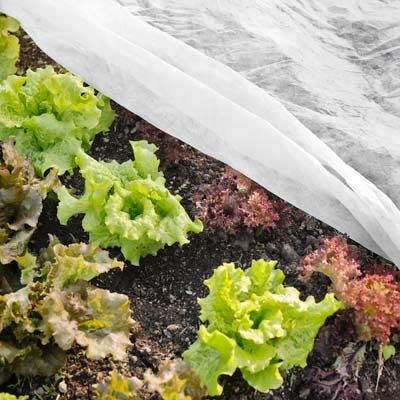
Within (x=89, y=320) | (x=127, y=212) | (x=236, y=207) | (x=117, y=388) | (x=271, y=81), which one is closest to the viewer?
(x=117, y=388)

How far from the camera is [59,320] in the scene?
8.34 ft

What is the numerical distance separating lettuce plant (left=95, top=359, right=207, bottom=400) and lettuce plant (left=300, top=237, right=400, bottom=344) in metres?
0.65

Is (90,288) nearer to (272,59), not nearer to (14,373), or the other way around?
(14,373)

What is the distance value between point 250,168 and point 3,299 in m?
1.14

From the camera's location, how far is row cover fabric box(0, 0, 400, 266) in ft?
10.2

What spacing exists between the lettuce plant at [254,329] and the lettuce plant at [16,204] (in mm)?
700

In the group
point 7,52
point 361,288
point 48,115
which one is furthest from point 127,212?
point 7,52

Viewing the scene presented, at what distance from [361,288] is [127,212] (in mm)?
924

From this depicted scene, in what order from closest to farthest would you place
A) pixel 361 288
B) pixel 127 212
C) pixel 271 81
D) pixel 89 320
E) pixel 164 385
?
1. pixel 164 385
2. pixel 89 320
3. pixel 361 288
4. pixel 127 212
5. pixel 271 81

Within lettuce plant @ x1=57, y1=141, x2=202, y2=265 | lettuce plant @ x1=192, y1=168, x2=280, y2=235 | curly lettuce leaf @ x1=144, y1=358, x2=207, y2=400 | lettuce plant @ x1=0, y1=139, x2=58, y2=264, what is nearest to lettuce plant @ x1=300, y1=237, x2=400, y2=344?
lettuce plant @ x1=192, y1=168, x2=280, y2=235

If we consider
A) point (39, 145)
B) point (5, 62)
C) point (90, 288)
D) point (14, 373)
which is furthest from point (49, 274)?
point (5, 62)

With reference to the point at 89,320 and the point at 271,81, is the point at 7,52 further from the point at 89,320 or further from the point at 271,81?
the point at 89,320

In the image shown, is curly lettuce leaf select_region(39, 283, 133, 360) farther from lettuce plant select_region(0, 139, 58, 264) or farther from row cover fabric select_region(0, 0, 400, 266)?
row cover fabric select_region(0, 0, 400, 266)

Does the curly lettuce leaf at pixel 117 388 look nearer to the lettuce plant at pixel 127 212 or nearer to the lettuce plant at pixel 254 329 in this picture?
the lettuce plant at pixel 254 329
